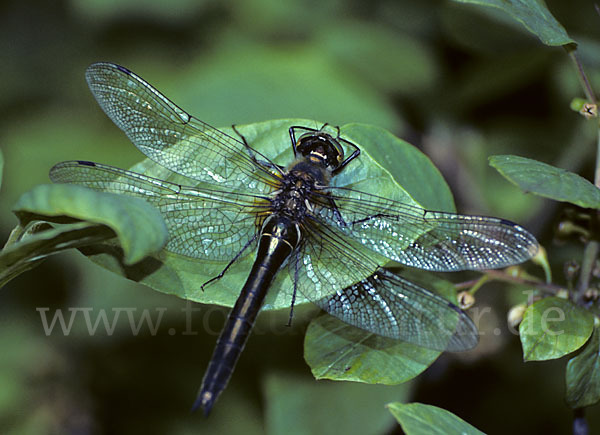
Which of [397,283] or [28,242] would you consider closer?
[28,242]

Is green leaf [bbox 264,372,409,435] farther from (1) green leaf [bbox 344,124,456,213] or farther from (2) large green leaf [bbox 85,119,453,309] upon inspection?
(1) green leaf [bbox 344,124,456,213]

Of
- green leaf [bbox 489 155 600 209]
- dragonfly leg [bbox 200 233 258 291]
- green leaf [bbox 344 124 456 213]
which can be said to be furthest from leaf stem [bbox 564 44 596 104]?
dragonfly leg [bbox 200 233 258 291]

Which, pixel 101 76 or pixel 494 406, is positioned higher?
pixel 101 76

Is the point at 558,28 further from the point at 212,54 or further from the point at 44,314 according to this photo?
the point at 44,314

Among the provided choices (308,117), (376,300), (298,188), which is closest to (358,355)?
(376,300)

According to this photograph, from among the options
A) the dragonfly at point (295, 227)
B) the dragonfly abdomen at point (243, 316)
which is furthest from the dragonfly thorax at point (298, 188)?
the dragonfly abdomen at point (243, 316)

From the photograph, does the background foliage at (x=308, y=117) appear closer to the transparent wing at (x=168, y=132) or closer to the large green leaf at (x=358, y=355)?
the large green leaf at (x=358, y=355)

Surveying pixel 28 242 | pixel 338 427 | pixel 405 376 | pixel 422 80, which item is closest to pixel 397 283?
pixel 405 376
